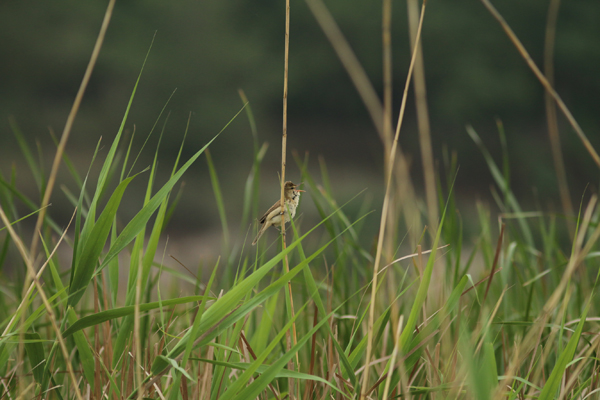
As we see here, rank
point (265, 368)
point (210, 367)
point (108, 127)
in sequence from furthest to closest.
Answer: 1. point (108, 127)
2. point (210, 367)
3. point (265, 368)

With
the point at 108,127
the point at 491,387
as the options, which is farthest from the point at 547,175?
the point at 491,387

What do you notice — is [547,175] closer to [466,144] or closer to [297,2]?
[466,144]

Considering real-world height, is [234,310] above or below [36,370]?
above

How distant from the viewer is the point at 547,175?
789 centimetres

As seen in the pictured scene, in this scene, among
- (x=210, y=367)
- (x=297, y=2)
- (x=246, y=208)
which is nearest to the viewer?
(x=210, y=367)

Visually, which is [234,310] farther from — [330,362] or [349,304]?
[349,304]

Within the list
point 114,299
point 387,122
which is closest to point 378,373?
point 114,299

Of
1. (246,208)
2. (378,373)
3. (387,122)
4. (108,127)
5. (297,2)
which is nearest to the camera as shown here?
(387,122)

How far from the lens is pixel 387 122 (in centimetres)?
59

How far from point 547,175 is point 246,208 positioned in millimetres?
7691

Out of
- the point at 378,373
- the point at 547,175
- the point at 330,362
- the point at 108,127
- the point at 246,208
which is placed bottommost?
the point at 547,175

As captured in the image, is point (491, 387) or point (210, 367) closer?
point (491, 387)

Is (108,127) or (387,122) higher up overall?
(387,122)

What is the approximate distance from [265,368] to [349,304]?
2.07 ft
